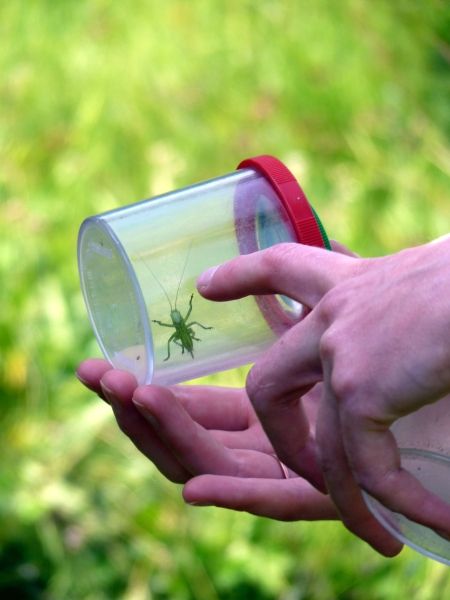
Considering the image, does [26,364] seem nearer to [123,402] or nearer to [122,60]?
[122,60]

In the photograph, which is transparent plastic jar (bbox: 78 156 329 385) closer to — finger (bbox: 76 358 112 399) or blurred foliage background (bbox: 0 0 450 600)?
finger (bbox: 76 358 112 399)

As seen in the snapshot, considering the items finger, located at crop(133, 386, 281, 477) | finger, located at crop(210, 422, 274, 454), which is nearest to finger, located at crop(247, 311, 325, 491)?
finger, located at crop(133, 386, 281, 477)

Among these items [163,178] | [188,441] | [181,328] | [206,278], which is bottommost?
[163,178]

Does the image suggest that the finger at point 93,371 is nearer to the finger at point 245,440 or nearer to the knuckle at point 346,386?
the finger at point 245,440

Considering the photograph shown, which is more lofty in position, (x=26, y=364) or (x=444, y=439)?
(x=444, y=439)

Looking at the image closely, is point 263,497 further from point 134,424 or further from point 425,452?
point 425,452

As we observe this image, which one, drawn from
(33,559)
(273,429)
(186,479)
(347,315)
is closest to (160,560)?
(33,559)

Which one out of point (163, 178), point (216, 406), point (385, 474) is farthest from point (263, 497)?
point (163, 178)
